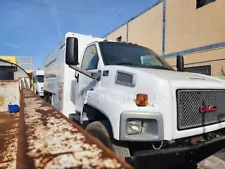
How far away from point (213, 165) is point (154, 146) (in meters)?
2.20

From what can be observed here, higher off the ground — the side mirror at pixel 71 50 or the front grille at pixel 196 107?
the side mirror at pixel 71 50

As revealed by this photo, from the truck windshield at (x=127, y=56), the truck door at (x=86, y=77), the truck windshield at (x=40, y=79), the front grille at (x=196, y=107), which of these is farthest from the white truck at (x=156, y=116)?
the truck windshield at (x=40, y=79)

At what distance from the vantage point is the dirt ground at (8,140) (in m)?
2.30

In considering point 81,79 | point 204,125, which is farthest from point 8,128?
point 204,125

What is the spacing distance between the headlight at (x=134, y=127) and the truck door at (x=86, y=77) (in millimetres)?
1430

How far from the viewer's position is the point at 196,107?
102 inches

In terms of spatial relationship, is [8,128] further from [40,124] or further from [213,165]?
[213,165]

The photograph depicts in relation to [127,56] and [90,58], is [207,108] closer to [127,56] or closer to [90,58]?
[127,56]

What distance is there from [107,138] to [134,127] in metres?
0.45

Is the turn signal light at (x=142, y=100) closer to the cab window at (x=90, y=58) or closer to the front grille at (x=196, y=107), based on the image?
the front grille at (x=196, y=107)

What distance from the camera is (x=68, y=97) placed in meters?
5.39

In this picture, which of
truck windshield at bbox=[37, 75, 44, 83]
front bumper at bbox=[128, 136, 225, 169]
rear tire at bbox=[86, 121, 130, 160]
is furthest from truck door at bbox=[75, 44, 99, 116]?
truck windshield at bbox=[37, 75, 44, 83]

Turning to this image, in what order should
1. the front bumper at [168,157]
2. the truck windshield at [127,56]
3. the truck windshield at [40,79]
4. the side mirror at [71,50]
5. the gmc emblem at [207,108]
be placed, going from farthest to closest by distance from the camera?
the truck windshield at [40,79], the truck windshield at [127,56], the side mirror at [71,50], the gmc emblem at [207,108], the front bumper at [168,157]

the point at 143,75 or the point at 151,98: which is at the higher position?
the point at 143,75
